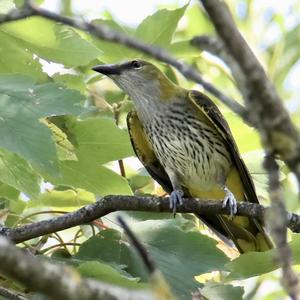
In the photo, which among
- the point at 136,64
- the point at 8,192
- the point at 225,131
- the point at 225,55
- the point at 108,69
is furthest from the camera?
the point at 136,64

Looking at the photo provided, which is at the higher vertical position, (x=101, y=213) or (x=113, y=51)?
(x=113, y=51)

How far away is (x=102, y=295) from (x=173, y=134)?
3.42 meters

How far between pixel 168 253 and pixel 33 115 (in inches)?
29.8

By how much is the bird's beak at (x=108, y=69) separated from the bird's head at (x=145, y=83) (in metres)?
0.21

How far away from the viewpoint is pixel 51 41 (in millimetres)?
3033

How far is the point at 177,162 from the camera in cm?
432

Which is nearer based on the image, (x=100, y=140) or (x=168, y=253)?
(x=168, y=253)

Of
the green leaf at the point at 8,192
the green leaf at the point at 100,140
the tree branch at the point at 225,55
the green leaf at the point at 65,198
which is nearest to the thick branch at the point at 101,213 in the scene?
the green leaf at the point at 100,140

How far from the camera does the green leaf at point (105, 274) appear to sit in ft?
7.60

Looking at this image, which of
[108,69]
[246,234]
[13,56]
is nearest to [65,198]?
[13,56]

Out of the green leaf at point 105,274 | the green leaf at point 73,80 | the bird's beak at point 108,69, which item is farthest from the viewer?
the bird's beak at point 108,69

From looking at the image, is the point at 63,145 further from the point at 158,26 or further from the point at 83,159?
the point at 158,26

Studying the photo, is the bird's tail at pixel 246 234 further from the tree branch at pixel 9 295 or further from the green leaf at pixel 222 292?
the tree branch at pixel 9 295

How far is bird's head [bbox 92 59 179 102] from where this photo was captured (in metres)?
4.51
